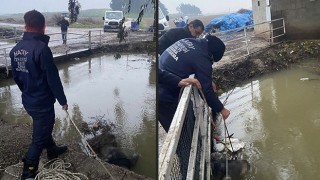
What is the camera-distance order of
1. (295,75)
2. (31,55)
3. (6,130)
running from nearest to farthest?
1. (31,55)
2. (6,130)
3. (295,75)

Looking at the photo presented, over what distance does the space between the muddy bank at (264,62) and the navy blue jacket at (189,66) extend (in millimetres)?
4101

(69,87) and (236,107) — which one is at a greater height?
(69,87)

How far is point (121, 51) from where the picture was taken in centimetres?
883

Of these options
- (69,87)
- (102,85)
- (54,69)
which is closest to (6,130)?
(69,87)

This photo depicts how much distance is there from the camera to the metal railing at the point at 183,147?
1.42 m

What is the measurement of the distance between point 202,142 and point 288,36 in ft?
29.0

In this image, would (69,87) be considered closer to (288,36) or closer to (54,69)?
(54,69)

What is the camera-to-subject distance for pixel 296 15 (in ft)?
33.8

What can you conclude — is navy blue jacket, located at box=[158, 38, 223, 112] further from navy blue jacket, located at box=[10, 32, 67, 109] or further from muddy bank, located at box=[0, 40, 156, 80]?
navy blue jacket, located at box=[10, 32, 67, 109]

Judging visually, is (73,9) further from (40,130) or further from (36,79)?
(40,130)

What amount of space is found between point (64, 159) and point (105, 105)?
2.49 m

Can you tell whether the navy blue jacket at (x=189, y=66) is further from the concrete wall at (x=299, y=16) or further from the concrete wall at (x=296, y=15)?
the concrete wall at (x=299, y=16)

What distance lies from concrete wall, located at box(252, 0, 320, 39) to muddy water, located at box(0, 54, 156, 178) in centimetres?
523

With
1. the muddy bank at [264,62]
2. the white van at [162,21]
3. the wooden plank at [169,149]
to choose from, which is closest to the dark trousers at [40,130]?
the white van at [162,21]
